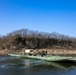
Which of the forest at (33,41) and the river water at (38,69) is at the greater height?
the forest at (33,41)

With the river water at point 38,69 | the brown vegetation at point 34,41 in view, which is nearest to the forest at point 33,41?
the brown vegetation at point 34,41

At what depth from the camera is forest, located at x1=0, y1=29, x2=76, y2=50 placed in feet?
287

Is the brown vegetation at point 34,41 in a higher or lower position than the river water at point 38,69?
higher

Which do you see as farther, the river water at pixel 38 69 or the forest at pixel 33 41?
the forest at pixel 33 41

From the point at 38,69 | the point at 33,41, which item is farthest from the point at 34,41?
the point at 38,69

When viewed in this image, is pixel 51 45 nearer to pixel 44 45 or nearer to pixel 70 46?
pixel 44 45

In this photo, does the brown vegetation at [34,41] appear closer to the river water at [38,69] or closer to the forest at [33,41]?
the forest at [33,41]

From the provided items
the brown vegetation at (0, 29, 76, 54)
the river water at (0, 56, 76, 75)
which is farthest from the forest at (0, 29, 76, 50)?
the river water at (0, 56, 76, 75)

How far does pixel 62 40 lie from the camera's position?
102 m

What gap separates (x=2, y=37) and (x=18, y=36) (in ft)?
→ 35.7

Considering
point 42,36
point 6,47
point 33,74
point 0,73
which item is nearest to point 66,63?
point 33,74

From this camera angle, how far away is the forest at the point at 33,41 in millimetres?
87438

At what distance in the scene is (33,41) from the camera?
93312 mm

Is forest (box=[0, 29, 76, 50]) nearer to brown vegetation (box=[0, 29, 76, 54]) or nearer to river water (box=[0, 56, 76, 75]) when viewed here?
brown vegetation (box=[0, 29, 76, 54])
